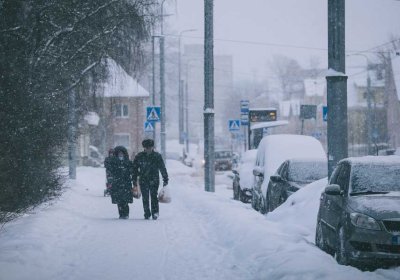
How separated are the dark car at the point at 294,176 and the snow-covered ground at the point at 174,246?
1181 mm

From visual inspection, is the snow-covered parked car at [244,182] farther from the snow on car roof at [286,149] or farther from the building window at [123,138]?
the building window at [123,138]

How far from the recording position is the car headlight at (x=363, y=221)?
772 cm

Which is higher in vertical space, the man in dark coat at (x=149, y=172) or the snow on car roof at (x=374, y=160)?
the snow on car roof at (x=374, y=160)

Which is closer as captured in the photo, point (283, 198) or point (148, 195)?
point (148, 195)

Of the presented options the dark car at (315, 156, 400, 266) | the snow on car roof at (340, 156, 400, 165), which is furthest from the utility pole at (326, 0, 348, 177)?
the snow on car roof at (340, 156, 400, 165)

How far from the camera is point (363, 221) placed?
7.85m

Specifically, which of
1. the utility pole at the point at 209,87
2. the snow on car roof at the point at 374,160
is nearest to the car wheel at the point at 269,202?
the utility pole at the point at 209,87

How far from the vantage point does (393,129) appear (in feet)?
208

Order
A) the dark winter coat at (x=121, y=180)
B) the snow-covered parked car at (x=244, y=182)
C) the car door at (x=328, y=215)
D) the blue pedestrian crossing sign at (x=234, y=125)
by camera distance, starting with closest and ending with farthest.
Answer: the car door at (x=328, y=215) < the dark winter coat at (x=121, y=180) < the snow-covered parked car at (x=244, y=182) < the blue pedestrian crossing sign at (x=234, y=125)

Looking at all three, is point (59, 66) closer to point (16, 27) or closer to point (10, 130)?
point (16, 27)

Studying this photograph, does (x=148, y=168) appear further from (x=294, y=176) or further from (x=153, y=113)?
(x=153, y=113)

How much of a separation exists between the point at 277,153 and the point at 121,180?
213 inches

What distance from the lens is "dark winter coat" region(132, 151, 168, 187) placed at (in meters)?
13.3

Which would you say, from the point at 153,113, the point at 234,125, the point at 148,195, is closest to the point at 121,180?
the point at 148,195
